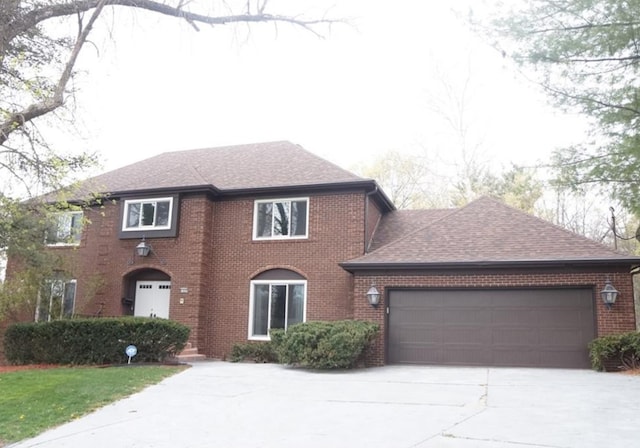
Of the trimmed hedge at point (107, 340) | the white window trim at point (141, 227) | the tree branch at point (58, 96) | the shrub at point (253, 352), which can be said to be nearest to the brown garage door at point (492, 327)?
the shrub at point (253, 352)

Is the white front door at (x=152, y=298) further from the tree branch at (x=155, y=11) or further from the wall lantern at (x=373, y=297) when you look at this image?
the tree branch at (x=155, y=11)

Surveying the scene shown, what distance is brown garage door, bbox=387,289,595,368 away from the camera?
44.0 feet

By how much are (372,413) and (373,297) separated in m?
6.61

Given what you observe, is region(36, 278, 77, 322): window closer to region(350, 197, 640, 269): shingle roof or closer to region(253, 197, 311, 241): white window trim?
region(253, 197, 311, 241): white window trim

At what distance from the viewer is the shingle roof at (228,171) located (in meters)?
17.2

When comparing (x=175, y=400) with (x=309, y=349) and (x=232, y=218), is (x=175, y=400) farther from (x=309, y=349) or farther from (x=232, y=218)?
(x=232, y=218)

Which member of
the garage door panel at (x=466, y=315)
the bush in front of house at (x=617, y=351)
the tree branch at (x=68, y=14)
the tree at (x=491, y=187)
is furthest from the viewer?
the tree at (x=491, y=187)

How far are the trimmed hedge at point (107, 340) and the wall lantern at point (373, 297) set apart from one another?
4.84 metres

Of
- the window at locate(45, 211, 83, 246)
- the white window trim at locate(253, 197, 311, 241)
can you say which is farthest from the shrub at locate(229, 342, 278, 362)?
the window at locate(45, 211, 83, 246)

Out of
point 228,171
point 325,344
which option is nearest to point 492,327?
point 325,344

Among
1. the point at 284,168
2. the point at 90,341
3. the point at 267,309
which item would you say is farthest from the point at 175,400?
the point at 284,168

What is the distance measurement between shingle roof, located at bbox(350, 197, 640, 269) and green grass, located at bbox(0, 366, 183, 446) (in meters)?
6.08

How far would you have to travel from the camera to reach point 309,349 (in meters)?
12.9

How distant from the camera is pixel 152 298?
17.8m
